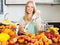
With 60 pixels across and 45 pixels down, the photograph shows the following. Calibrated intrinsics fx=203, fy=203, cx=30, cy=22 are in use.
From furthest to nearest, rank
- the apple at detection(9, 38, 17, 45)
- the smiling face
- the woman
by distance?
the smiling face, the woman, the apple at detection(9, 38, 17, 45)

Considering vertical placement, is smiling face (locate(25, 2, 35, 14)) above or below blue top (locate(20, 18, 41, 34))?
above

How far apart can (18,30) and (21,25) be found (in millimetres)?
69

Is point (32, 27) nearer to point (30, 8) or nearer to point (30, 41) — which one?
point (30, 8)

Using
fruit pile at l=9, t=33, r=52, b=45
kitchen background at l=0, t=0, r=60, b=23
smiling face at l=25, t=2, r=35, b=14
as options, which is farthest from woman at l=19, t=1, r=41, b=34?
kitchen background at l=0, t=0, r=60, b=23

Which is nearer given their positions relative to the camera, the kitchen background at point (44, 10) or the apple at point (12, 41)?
the apple at point (12, 41)

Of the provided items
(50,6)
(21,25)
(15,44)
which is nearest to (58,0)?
(50,6)

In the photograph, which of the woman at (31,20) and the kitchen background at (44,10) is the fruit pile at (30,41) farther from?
the kitchen background at (44,10)

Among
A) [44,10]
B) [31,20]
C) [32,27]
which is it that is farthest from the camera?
[44,10]

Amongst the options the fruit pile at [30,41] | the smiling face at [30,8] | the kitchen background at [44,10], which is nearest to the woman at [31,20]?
the smiling face at [30,8]

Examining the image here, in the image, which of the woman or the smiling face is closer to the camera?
the woman

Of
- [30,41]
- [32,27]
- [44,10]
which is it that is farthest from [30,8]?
[44,10]

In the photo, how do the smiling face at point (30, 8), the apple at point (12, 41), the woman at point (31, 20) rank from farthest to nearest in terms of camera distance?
the smiling face at point (30, 8) → the woman at point (31, 20) → the apple at point (12, 41)

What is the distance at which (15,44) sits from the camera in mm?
1691

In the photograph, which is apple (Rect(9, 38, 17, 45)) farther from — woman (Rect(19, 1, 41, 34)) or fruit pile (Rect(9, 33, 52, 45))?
woman (Rect(19, 1, 41, 34))
